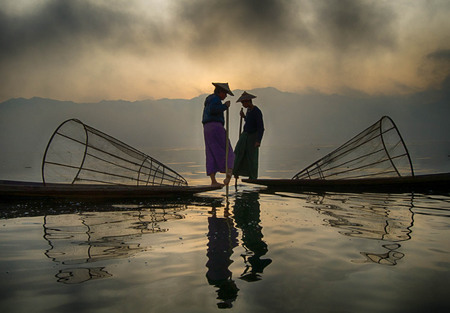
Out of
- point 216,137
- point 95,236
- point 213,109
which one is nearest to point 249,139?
point 216,137

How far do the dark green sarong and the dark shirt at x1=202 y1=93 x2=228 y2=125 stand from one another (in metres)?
1.73

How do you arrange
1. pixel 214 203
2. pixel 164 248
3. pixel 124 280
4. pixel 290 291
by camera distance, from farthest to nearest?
pixel 214 203 < pixel 164 248 < pixel 124 280 < pixel 290 291

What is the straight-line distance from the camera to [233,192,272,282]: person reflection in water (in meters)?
3.11

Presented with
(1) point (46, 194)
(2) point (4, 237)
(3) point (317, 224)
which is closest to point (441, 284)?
(3) point (317, 224)

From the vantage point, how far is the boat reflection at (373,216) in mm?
3750

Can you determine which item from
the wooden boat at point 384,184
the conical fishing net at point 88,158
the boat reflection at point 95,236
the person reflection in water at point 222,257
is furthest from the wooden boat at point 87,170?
the wooden boat at point 384,184

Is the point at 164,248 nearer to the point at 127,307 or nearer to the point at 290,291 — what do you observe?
the point at 127,307

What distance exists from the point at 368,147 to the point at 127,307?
7829mm

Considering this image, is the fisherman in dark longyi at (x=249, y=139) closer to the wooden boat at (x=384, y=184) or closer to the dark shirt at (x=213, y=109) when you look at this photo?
the wooden boat at (x=384, y=184)

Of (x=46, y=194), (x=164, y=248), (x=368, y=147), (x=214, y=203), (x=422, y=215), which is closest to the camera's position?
(x=164, y=248)

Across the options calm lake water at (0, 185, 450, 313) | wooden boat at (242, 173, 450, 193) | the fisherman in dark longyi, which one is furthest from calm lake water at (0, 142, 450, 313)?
the fisherman in dark longyi

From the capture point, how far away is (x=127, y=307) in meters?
2.45

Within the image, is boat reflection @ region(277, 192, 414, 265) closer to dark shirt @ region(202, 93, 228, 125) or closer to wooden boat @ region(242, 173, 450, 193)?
wooden boat @ region(242, 173, 450, 193)

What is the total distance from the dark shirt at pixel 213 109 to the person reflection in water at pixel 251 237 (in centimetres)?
199
